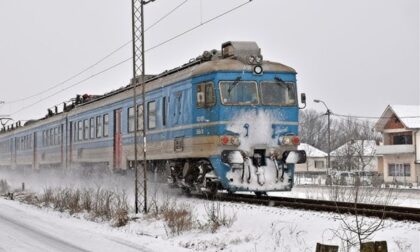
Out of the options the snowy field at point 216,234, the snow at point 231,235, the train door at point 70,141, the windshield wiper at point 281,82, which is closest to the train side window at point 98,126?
the train door at point 70,141

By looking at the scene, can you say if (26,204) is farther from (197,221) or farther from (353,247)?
(353,247)

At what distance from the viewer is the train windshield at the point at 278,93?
15727mm

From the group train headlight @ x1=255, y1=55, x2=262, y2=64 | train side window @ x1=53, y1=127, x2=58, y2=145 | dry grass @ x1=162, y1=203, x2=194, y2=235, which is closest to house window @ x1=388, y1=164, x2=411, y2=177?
train side window @ x1=53, y1=127, x2=58, y2=145

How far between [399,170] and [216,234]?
151 ft

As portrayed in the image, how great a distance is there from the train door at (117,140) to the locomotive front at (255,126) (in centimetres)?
638

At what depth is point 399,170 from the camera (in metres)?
53.9

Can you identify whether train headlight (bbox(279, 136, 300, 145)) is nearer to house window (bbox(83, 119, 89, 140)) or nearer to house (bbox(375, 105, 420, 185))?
house window (bbox(83, 119, 89, 140))

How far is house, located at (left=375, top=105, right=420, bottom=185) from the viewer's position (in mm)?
52125

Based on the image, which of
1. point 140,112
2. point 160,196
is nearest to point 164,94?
point 140,112

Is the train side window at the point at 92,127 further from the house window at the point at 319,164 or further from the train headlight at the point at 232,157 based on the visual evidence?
the house window at the point at 319,164

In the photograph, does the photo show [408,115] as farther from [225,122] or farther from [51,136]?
[225,122]

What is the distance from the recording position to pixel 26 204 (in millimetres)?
22438

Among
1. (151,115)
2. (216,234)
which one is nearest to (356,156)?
(151,115)

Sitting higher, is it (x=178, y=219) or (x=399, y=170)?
(x=399, y=170)
